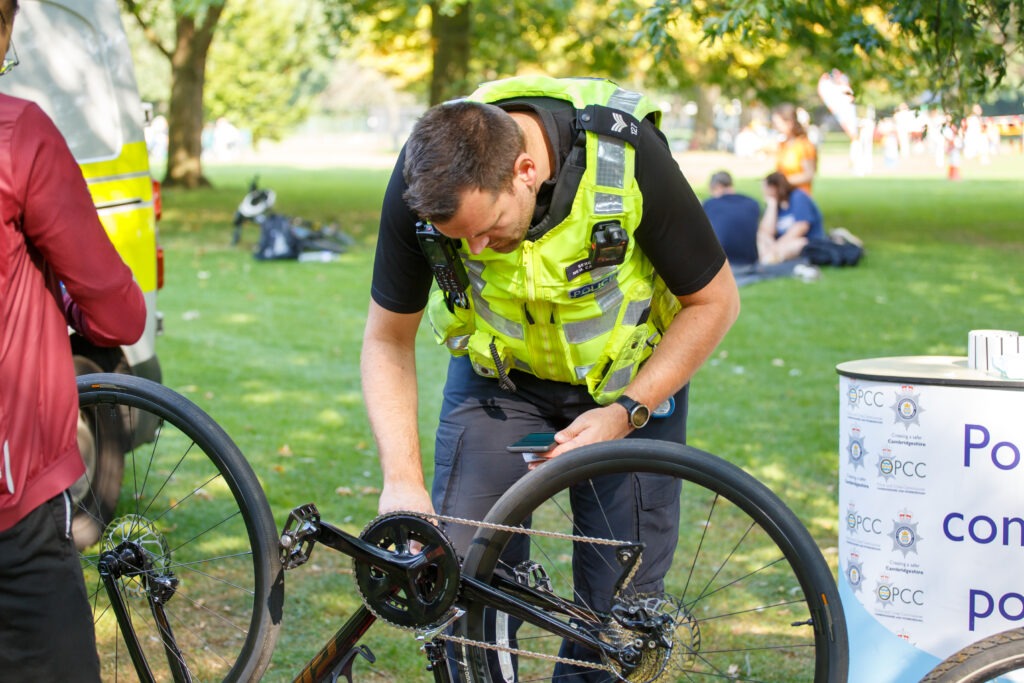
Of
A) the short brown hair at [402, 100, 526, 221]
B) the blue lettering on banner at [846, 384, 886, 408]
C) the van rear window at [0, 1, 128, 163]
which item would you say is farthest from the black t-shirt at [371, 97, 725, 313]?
the van rear window at [0, 1, 128, 163]

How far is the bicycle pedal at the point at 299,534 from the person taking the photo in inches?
110

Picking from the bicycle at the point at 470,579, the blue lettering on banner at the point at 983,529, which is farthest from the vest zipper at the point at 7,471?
the blue lettering on banner at the point at 983,529

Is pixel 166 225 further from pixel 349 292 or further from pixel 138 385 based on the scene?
pixel 138 385

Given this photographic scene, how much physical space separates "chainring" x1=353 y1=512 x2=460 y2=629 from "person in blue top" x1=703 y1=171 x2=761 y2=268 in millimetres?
10644

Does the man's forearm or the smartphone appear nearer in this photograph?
the smartphone

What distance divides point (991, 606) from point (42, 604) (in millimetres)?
2244

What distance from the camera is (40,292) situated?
2590 millimetres

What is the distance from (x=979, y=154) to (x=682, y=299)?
44867 mm

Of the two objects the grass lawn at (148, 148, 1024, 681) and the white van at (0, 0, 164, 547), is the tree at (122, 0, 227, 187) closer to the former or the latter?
the grass lawn at (148, 148, 1024, 681)

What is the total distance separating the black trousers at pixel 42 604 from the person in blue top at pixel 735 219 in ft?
36.2

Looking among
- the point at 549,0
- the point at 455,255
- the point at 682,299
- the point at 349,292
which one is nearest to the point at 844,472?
the point at 682,299

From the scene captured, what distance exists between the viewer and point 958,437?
10.4 ft

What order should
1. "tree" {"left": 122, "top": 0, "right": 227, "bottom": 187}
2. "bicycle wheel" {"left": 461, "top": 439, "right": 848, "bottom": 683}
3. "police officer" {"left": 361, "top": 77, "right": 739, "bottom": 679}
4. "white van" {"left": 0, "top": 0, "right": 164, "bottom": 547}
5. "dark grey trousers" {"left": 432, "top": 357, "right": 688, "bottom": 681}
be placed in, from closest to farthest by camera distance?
"bicycle wheel" {"left": 461, "top": 439, "right": 848, "bottom": 683}
"police officer" {"left": 361, "top": 77, "right": 739, "bottom": 679}
"dark grey trousers" {"left": 432, "top": 357, "right": 688, "bottom": 681}
"white van" {"left": 0, "top": 0, "right": 164, "bottom": 547}
"tree" {"left": 122, "top": 0, "right": 227, "bottom": 187}

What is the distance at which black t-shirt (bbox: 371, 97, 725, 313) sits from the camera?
287 cm
